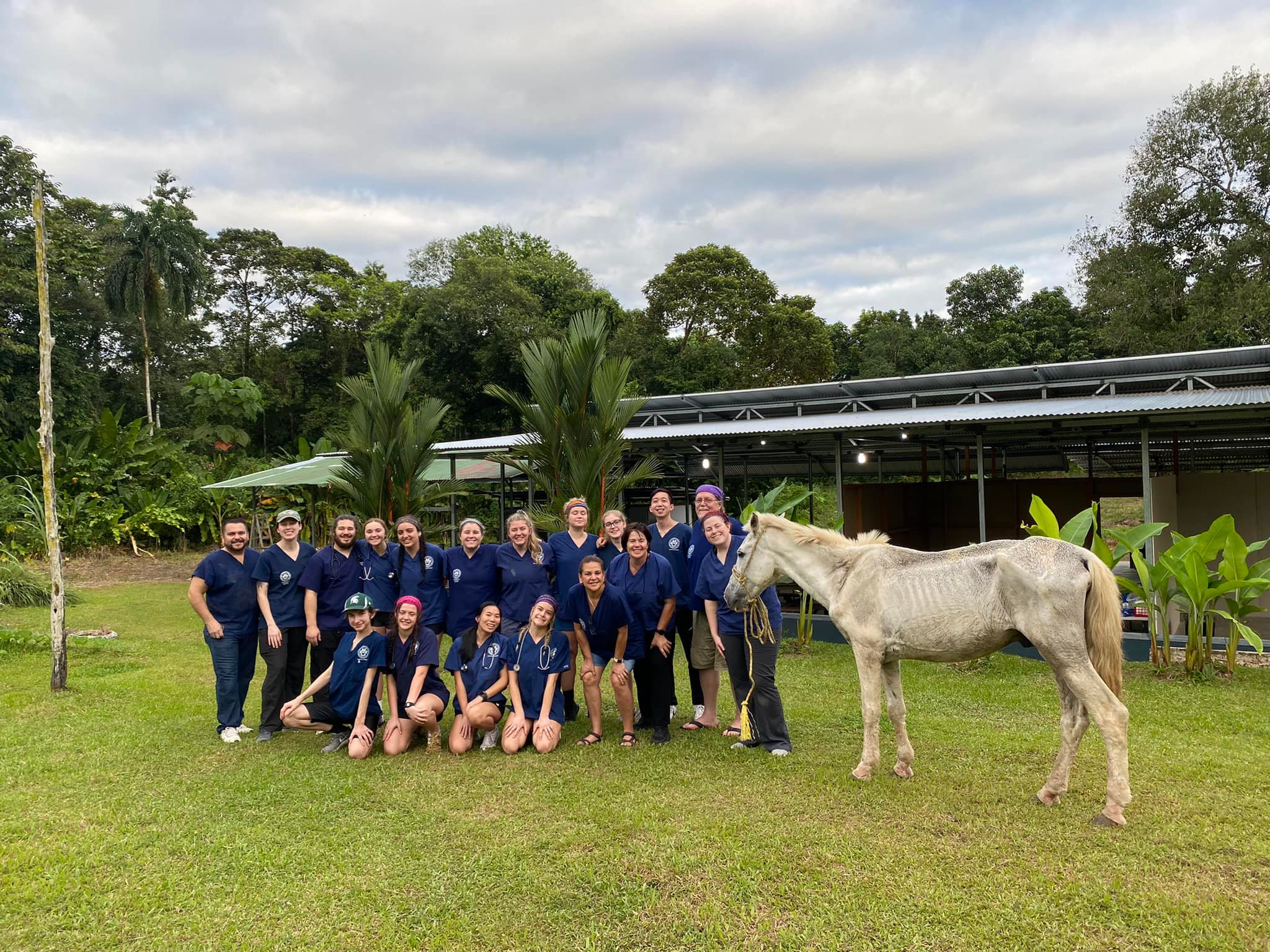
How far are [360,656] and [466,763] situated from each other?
36.9 inches

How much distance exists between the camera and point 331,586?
4926 millimetres

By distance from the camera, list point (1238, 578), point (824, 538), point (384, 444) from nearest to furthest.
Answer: point (824, 538) → point (1238, 578) → point (384, 444)

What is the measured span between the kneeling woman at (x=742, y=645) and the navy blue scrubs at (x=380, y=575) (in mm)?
1951

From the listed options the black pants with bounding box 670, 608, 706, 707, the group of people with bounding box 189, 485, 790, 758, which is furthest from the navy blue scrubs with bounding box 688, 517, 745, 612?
the black pants with bounding box 670, 608, 706, 707

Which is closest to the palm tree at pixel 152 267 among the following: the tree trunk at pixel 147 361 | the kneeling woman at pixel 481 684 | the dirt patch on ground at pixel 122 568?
the tree trunk at pixel 147 361

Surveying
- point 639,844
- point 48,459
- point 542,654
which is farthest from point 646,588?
point 48,459

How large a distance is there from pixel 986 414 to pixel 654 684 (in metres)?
5.22

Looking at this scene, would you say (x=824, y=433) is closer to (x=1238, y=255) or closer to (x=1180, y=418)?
(x=1180, y=418)

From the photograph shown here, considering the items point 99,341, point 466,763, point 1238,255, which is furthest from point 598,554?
point 99,341

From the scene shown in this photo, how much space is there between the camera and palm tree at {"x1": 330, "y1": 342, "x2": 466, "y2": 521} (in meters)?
7.75

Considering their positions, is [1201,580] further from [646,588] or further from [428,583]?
[428,583]

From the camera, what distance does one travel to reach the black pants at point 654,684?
477 centimetres

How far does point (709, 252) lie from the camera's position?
Answer: 23281 millimetres

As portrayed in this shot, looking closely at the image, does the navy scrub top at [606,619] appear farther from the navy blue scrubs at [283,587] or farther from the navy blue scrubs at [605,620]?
the navy blue scrubs at [283,587]
